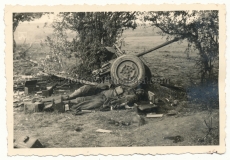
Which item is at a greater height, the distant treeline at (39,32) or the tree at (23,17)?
the tree at (23,17)

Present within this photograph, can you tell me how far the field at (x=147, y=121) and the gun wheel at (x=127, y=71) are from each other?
20cm

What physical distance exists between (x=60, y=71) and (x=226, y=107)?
3.74m

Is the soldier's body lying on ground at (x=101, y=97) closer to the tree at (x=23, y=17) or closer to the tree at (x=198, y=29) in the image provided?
the tree at (x=198, y=29)

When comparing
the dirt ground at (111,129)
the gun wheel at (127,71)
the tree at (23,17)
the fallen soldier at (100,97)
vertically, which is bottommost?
the dirt ground at (111,129)

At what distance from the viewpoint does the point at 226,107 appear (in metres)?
7.16

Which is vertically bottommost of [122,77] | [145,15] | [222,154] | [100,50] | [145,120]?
[222,154]

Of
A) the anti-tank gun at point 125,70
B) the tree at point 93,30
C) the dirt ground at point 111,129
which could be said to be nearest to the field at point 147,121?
the dirt ground at point 111,129

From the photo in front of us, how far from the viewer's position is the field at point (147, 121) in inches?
279

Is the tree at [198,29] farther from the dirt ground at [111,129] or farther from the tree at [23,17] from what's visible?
the tree at [23,17]

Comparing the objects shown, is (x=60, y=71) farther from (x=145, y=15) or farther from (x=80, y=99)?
(x=145, y=15)

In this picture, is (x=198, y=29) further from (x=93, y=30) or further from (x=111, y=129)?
(x=111, y=129)

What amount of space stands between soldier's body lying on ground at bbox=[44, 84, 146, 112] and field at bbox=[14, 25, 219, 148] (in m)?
0.18

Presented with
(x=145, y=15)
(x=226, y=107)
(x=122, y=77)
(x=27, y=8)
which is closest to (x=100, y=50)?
(x=122, y=77)

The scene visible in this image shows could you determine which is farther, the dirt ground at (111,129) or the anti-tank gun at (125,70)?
the anti-tank gun at (125,70)
